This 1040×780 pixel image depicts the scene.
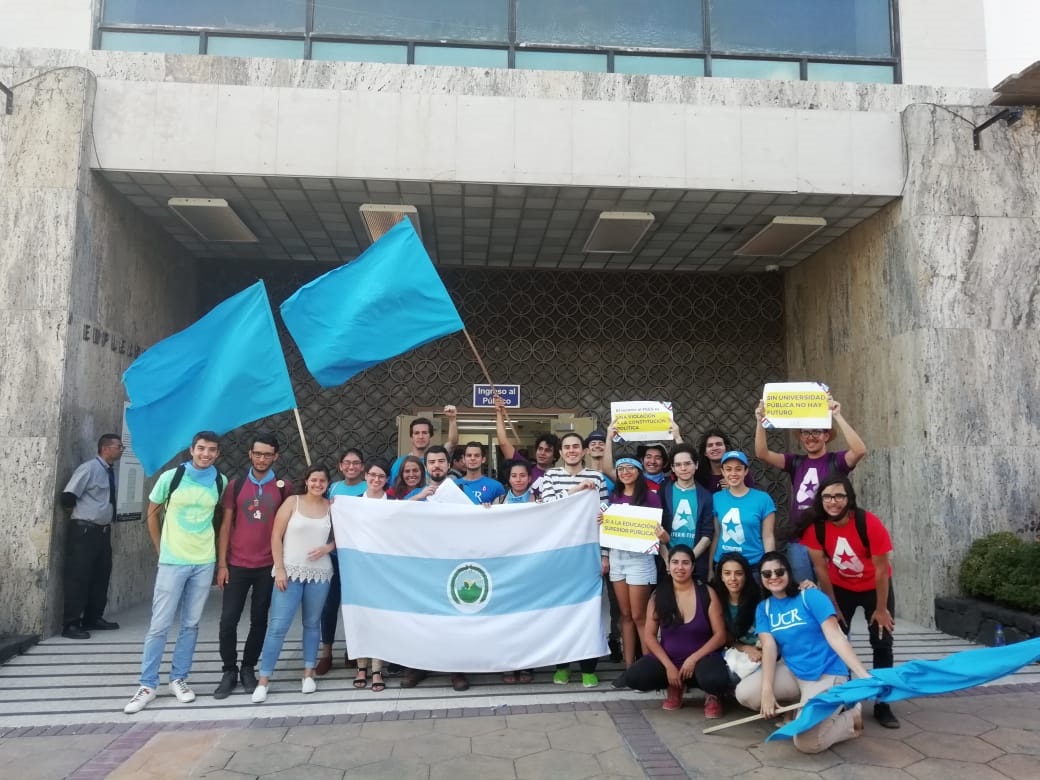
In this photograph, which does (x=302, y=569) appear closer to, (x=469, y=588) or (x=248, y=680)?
(x=248, y=680)

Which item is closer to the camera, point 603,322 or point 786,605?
point 786,605

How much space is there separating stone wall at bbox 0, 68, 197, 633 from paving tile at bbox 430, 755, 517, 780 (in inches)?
160

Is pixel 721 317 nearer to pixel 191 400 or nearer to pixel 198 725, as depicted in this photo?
pixel 191 400

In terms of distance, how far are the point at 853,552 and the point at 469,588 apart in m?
2.49

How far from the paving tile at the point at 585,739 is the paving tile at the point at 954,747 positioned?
1645mm

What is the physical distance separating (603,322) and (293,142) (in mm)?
4586

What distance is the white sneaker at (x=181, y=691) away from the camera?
4.76 metres

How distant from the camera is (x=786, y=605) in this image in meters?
4.13

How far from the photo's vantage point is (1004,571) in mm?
6117

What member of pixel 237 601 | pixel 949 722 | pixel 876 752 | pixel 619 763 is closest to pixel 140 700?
pixel 237 601

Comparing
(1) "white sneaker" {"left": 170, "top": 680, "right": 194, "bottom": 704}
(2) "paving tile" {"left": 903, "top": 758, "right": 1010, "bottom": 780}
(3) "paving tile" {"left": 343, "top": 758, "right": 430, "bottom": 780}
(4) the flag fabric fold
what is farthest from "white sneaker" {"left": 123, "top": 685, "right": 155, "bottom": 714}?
(2) "paving tile" {"left": 903, "top": 758, "right": 1010, "bottom": 780}

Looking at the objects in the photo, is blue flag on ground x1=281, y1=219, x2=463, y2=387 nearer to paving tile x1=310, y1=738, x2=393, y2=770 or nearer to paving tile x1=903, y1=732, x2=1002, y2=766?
paving tile x1=310, y1=738, x2=393, y2=770

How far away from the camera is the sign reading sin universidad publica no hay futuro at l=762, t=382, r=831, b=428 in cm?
526

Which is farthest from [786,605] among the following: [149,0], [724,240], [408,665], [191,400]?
[149,0]
